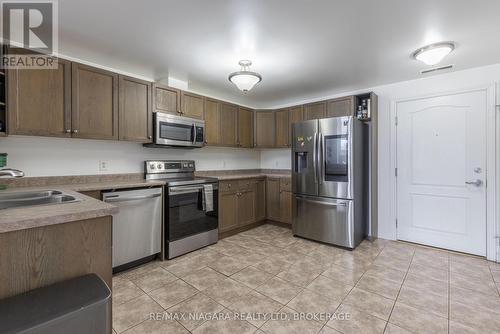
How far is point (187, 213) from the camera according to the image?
303 cm

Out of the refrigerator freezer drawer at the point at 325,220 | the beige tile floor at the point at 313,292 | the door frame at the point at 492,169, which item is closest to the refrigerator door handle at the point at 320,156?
the refrigerator freezer drawer at the point at 325,220

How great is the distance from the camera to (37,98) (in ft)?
7.30

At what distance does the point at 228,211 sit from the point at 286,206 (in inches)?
41.4

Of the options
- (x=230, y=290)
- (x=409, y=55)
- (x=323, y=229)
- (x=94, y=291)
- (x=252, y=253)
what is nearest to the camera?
(x=94, y=291)

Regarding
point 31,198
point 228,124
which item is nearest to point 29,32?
point 31,198

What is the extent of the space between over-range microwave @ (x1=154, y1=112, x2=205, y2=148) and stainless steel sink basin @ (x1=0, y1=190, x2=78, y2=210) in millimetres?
1275

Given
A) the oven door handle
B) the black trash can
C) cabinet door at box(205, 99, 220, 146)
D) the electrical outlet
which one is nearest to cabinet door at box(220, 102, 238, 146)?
cabinet door at box(205, 99, 220, 146)

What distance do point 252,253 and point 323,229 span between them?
3.52 ft

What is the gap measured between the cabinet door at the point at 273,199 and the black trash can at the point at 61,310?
132 inches

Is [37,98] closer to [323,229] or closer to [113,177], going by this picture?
[113,177]

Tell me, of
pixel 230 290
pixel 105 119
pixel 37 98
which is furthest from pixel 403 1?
pixel 37 98

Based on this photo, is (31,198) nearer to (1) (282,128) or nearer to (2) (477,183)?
(1) (282,128)

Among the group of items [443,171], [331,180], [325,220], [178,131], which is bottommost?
[325,220]

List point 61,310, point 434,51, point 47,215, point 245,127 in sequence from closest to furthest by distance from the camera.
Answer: point 61,310, point 47,215, point 434,51, point 245,127
